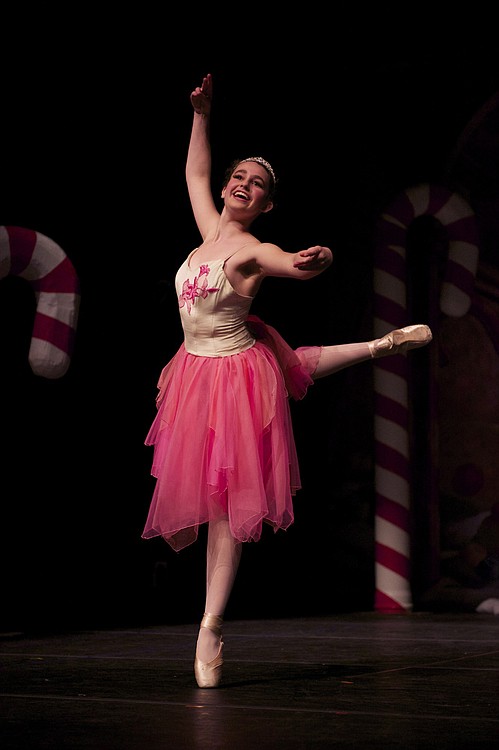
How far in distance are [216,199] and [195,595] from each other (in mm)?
1954

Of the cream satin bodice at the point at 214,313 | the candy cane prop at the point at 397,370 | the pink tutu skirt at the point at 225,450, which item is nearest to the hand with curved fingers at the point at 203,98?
the cream satin bodice at the point at 214,313

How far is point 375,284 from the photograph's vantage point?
19.1 feet

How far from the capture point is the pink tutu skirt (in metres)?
2.88

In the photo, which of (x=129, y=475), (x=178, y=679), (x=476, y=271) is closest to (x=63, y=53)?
(x=129, y=475)

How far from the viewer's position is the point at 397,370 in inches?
225

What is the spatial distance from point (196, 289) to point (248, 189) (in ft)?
1.10

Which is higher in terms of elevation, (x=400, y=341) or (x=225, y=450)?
(x=400, y=341)

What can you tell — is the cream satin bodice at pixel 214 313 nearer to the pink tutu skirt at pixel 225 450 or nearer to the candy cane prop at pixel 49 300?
the pink tutu skirt at pixel 225 450

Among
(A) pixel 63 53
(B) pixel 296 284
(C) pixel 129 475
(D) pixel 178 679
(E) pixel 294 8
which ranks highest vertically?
(E) pixel 294 8

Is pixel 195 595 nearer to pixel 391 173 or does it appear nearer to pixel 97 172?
pixel 97 172

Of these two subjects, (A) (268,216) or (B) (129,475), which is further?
(A) (268,216)

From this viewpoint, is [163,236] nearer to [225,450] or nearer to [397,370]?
[397,370]

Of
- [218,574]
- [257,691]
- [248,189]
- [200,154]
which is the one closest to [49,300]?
[200,154]

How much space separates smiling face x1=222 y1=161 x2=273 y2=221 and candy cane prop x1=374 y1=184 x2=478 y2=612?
247 cm
